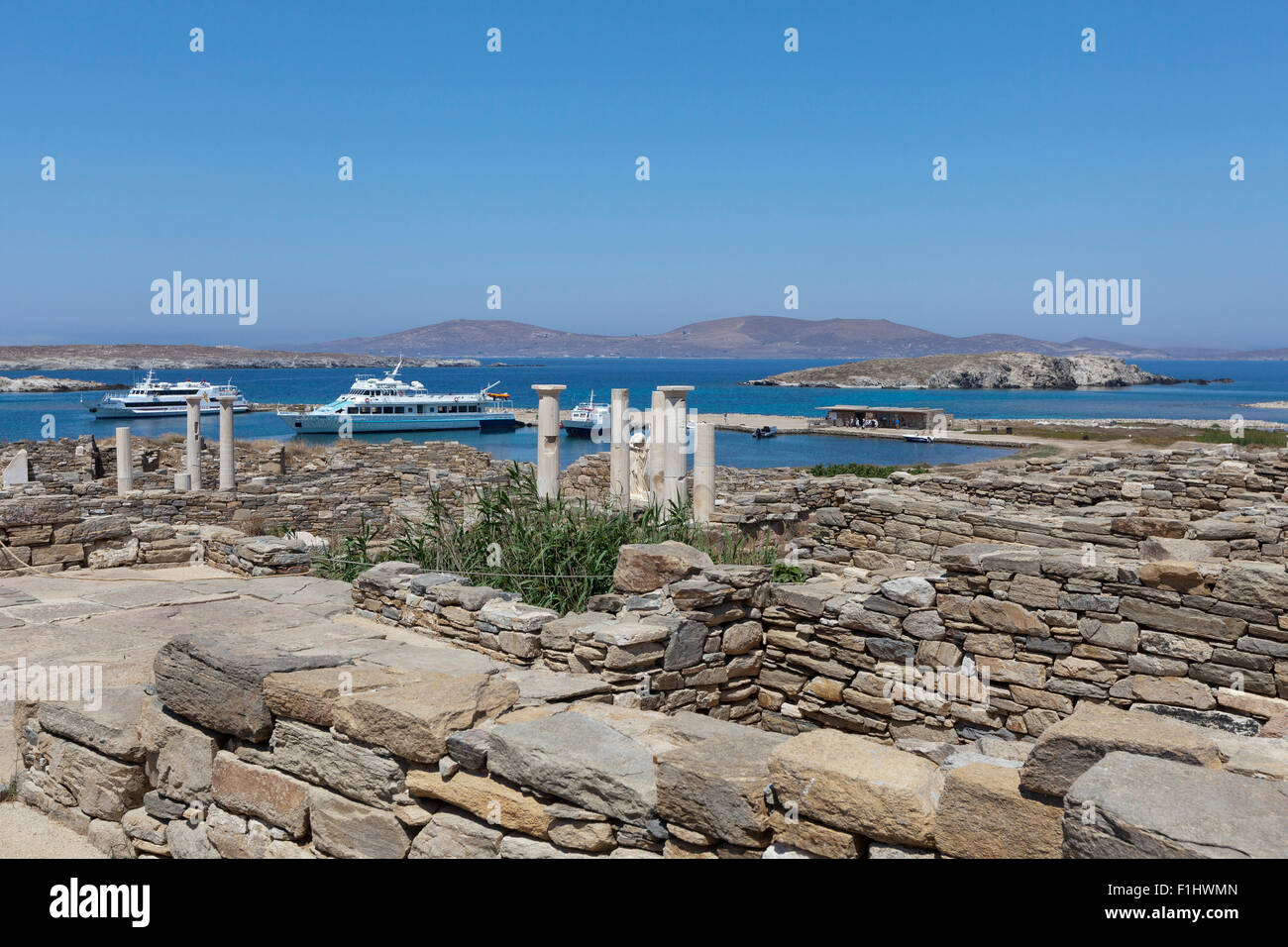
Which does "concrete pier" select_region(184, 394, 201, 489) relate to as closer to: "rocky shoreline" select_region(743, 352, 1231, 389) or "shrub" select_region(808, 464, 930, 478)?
"shrub" select_region(808, 464, 930, 478)

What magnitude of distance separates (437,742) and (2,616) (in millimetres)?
6325

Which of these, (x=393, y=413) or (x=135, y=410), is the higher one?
(x=135, y=410)

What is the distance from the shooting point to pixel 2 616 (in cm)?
761

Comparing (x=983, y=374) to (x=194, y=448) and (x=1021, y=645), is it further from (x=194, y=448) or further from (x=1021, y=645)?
(x=1021, y=645)

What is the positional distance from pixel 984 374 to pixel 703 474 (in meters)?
132

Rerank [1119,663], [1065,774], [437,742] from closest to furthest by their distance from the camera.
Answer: [1065,774]
[437,742]
[1119,663]

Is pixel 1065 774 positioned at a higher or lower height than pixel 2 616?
higher

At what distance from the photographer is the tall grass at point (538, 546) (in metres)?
7.51

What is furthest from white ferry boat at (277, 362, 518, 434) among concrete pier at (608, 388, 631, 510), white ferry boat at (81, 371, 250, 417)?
concrete pier at (608, 388, 631, 510)

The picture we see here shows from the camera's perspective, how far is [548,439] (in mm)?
14750

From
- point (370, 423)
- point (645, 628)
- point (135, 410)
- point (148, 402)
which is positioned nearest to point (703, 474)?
point (645, 628)

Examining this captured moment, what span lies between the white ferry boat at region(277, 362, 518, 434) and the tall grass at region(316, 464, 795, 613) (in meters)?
52.4
